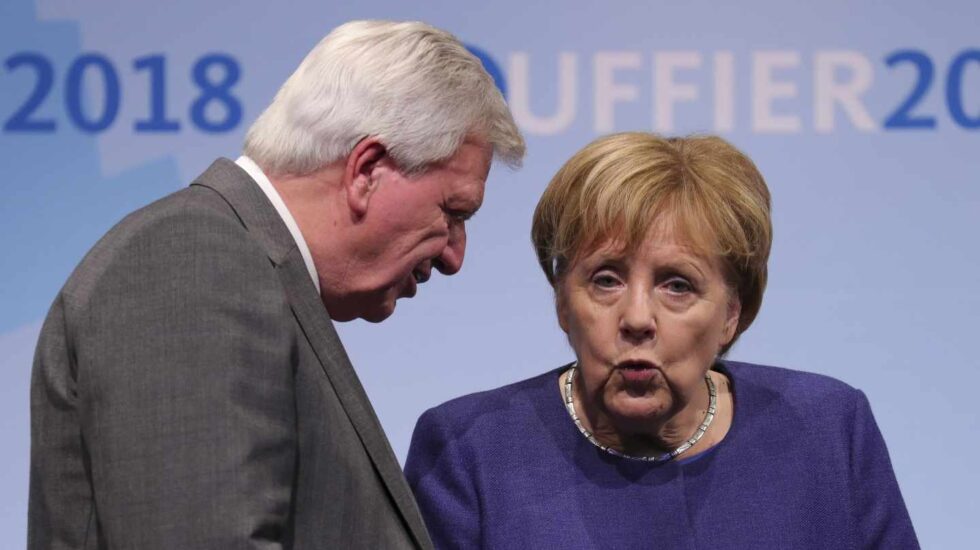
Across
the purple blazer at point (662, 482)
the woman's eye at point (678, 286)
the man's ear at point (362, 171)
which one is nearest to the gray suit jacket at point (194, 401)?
the man's ear at point (362, 171)

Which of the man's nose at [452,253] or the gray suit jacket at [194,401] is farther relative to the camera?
the man's nose at [452,253]

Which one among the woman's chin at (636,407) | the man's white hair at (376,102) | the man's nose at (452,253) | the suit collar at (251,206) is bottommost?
the woman's chin at (636,407)

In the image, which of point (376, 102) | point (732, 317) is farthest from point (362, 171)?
point (732, 317)

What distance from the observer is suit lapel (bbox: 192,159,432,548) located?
1.48 m

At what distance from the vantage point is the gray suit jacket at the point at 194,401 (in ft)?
4.29

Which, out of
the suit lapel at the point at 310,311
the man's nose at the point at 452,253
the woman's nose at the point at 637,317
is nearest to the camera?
the suit lapel at the point at 310,311

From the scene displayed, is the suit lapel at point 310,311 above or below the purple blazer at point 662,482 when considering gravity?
above

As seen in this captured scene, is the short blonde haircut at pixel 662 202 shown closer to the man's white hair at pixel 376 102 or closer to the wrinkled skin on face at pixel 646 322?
the wrinkled skin on face at pixel 646 322

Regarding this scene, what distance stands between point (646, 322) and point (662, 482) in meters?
0.25

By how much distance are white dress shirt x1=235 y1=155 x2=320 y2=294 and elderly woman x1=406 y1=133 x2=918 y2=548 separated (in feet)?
1.53

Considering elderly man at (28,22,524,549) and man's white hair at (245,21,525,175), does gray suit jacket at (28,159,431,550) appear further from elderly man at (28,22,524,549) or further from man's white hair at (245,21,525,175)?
man's white hair at (245,21,525,175)

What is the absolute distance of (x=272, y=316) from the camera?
1381 mm

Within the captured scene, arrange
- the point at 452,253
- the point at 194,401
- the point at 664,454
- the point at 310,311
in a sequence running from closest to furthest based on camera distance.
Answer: the point at 194,401 → the point at 310,311 → the point at 452,253 → the point at 664,454

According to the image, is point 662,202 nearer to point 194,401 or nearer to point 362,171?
point 362,171
